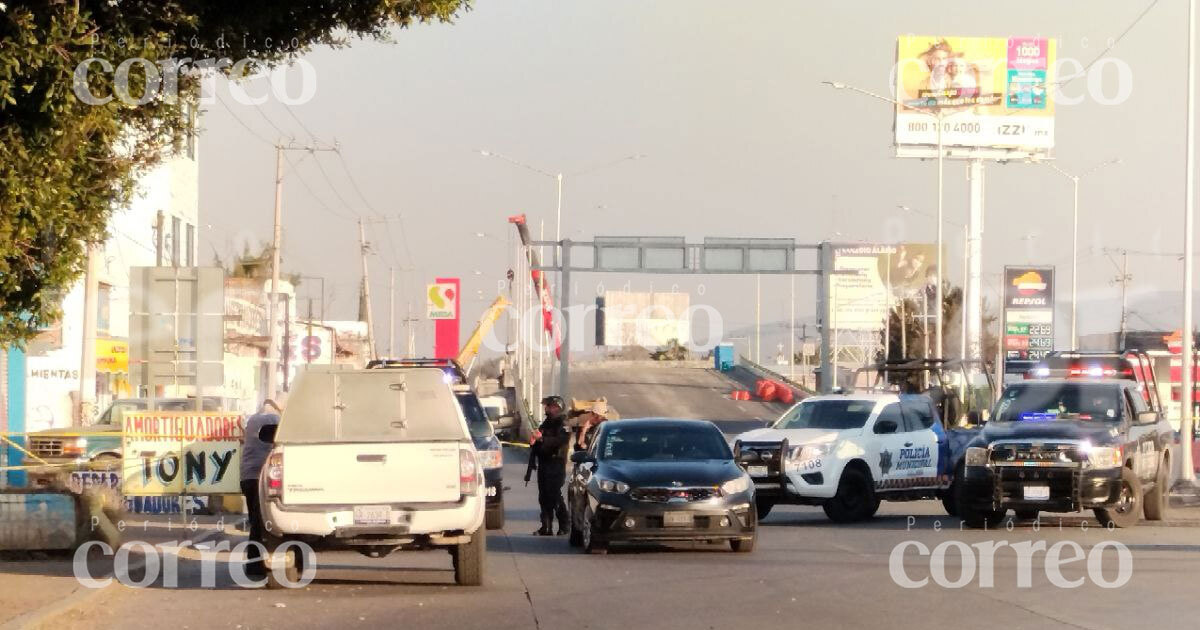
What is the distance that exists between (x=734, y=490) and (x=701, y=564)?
1.23 meters

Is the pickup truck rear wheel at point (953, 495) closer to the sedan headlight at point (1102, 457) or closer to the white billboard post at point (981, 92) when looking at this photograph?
the sedan headlight at point (1102, 457)

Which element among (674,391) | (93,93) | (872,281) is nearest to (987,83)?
(872,281)

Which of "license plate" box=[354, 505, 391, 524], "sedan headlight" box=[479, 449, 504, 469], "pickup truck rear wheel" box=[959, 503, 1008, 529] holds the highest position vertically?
"license plate" box=[354, 505, 391, 524]

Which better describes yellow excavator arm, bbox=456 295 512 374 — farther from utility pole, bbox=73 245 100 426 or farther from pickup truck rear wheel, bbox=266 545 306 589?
pickup truck rear wheel, bbox=266 545 306 589

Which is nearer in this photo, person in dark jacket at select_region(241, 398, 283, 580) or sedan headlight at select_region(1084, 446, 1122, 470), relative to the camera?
person in dark jacket at select_region(241, 398, 283, 580)

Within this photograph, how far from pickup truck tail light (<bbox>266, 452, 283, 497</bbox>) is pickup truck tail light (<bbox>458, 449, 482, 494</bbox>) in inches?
63.5

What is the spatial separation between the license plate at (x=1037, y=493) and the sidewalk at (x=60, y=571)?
10664mm

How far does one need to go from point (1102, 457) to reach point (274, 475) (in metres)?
11.8

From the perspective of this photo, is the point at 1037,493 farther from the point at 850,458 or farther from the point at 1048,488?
the point at 850,458

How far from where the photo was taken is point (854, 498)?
24375 mm

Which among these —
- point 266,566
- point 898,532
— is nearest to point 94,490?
point 266,566

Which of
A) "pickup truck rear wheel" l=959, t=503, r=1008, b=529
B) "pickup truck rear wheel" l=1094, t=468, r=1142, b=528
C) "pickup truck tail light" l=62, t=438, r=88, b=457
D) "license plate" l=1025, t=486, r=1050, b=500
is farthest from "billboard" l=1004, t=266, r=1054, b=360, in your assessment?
"pickup truck tail light" l=62, t=438, r=88, b=457

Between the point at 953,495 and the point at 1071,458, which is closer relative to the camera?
the point at 1071,458

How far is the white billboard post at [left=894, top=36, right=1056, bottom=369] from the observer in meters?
87.9
